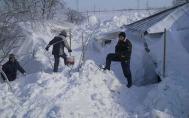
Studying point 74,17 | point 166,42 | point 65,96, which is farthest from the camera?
point 74,17

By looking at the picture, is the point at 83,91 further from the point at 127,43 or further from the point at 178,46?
the point at 178,46

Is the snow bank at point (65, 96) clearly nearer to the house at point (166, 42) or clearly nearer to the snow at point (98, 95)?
the snow at point (98, 95)

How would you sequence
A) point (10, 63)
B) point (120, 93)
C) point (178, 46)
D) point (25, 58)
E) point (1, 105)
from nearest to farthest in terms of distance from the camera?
point (1, 105), point (120, 93), point (178, 46), point (10, 63), point (25, 58)

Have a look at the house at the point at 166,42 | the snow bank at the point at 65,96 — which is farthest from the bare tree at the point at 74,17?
the snow bank at the point at 65,96

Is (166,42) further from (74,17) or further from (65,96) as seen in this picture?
(74,17)

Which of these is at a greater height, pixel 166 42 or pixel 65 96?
pixel 166 42

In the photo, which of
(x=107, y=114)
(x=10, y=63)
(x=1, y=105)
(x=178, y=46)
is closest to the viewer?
(x=107, y=114)

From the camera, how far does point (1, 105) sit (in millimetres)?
10000

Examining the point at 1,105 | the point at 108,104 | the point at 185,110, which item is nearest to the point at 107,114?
the point at 108,104

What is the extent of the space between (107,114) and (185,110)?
1.79 meters

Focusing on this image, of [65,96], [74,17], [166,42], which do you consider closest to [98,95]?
[65,96]

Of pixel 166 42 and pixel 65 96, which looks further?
pixel 166 42

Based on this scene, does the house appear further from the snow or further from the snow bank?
the snow bank

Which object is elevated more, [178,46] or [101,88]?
[178,46]
